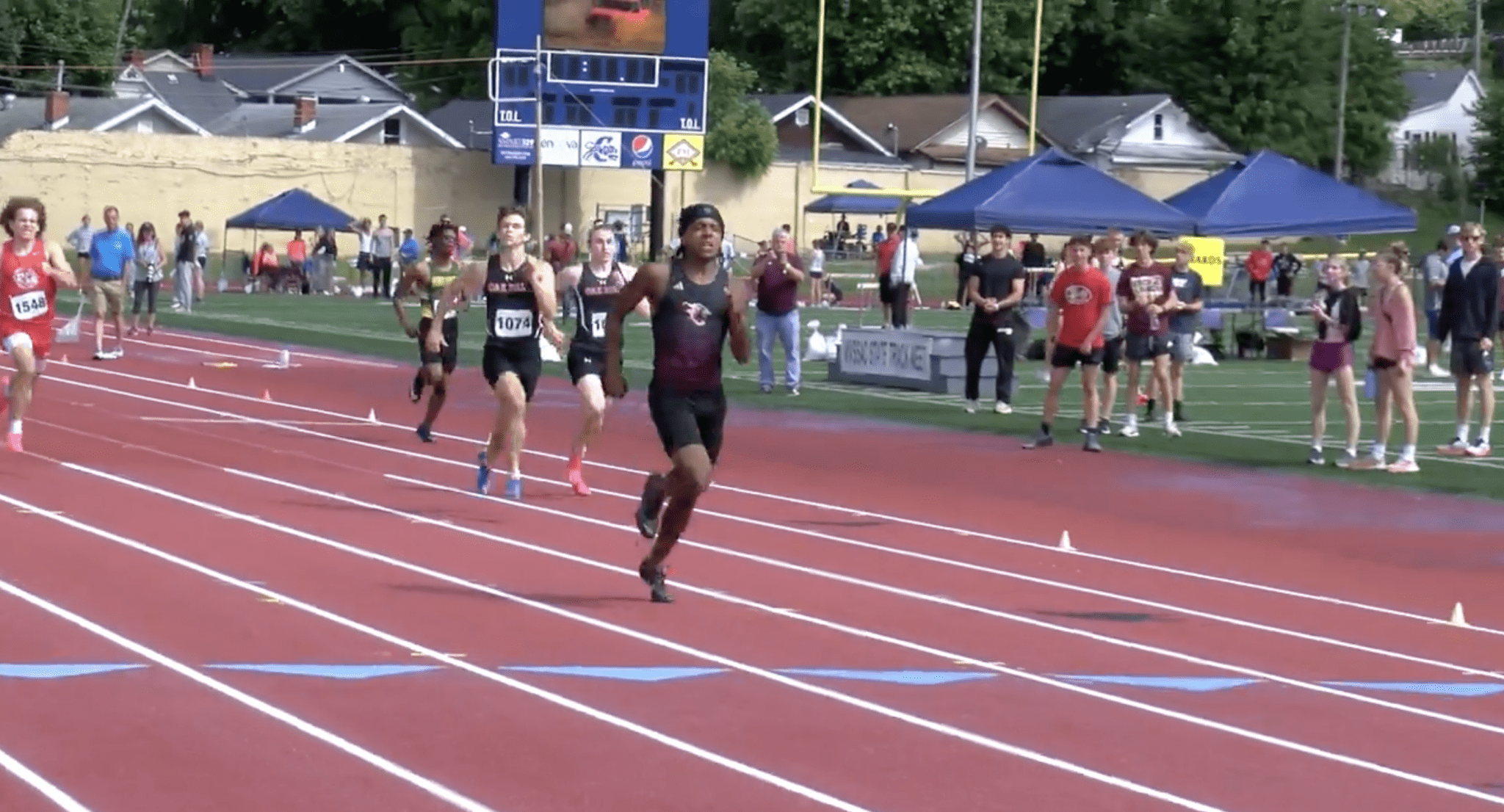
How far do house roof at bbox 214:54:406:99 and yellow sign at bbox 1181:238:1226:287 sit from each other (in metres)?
58.2

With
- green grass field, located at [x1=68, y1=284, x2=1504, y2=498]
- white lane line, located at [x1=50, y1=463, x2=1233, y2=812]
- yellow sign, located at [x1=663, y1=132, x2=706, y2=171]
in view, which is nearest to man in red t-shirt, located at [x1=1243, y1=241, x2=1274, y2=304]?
green grass field, located at [x1=68, y1=284, x2=1504, y2=498]

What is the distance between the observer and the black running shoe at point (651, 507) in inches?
457

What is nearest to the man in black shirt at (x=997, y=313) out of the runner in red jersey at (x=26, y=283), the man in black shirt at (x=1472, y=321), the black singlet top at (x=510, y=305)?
the man in black shirt at (x=1472, y=321)

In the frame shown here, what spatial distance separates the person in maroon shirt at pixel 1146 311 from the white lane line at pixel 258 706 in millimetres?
12756

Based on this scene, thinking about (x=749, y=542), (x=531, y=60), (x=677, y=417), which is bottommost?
(x=749, y=542)

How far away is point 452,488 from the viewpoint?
648 inches

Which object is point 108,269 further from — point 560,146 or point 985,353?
point 560,146

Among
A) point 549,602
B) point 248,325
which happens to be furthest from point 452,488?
point 248,325

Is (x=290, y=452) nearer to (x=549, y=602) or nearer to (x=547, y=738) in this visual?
(x=549, y=602)

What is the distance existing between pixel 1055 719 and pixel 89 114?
66676 mm

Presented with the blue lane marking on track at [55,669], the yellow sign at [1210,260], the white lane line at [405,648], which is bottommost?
the white lane line at [405,648]

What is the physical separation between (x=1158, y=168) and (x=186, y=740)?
252ft

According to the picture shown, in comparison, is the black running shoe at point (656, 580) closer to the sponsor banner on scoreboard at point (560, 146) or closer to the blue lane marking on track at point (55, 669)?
the blue lane marking on track at point (55, 669)

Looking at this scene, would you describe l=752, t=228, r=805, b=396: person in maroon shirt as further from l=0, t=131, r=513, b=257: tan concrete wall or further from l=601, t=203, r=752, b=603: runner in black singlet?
l=0, t=131, r=513, b=257: tan concrete wall
